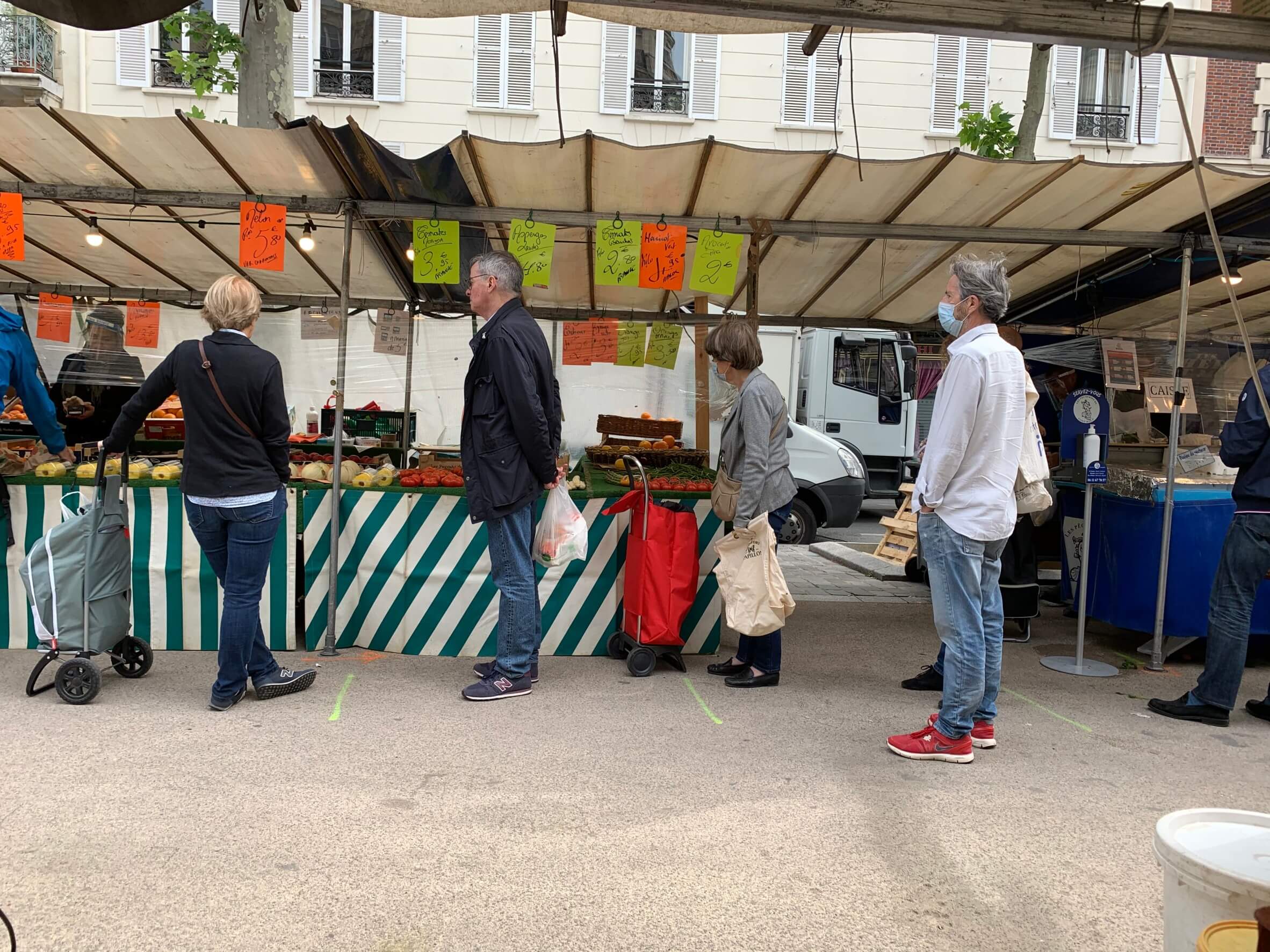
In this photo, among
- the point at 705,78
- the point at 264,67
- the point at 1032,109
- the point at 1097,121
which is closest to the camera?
the point at 264,67

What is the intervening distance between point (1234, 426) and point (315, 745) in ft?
14.7

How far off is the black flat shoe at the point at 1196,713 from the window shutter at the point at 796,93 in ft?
47.1

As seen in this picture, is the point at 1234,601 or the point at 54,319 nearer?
the point at 1234,601

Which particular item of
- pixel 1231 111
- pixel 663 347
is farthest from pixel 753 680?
pixel 1231 111

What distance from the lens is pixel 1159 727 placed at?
4.55 meters

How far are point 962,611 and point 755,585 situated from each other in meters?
1.09

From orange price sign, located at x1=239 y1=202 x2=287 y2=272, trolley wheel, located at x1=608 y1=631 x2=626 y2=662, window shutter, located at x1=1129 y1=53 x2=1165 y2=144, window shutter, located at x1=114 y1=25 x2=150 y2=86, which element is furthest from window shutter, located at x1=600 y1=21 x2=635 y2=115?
trolley wheel, located at x1=608 y1=631 x2=626 y2=662

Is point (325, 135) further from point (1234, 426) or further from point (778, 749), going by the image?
point (1234, 426)

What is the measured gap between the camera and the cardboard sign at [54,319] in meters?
7.64

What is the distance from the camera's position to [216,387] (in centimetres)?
409

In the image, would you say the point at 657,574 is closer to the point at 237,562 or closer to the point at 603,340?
the point at 237,562

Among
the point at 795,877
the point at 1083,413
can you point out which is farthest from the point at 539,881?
the point at 1083,413

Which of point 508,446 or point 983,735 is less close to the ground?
point 508,446

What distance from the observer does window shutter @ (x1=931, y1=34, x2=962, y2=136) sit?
1686 centimetres
